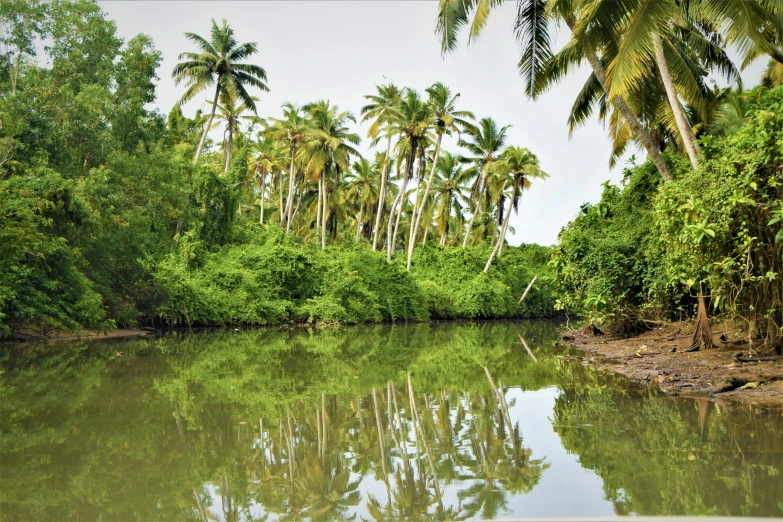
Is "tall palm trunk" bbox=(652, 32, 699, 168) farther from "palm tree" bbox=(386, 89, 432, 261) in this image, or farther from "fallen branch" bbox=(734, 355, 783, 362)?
"palm tree" bbox=(386, 89, 432, 261)

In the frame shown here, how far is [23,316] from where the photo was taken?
17438 mm

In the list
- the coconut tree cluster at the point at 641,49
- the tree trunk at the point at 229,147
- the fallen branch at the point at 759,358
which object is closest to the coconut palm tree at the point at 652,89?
the coconut tree cluster at the point at 641,49

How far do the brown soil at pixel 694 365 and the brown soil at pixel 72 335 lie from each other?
596 inches

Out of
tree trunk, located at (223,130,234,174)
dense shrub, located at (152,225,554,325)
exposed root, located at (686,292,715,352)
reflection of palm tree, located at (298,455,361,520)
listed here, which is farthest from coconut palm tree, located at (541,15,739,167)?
tree trunk, located at (223,130,234,174)

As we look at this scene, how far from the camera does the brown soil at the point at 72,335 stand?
1928 cm

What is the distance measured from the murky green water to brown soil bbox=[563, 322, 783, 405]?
724mm

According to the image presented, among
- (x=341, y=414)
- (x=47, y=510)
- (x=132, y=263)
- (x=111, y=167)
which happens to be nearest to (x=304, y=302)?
(x=132, y=263)

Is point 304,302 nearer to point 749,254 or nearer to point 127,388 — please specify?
point 127,388

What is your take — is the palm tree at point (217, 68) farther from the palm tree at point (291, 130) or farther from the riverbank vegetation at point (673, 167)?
the riverbank vegetation at point (673, 167)

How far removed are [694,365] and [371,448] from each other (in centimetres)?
717

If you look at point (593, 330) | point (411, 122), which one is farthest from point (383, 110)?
point (593, 330)

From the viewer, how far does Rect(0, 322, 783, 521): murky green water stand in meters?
4.42

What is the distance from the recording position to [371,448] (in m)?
6.03

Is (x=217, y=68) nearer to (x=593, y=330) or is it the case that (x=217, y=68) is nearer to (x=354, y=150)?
(x=354, y=150)
